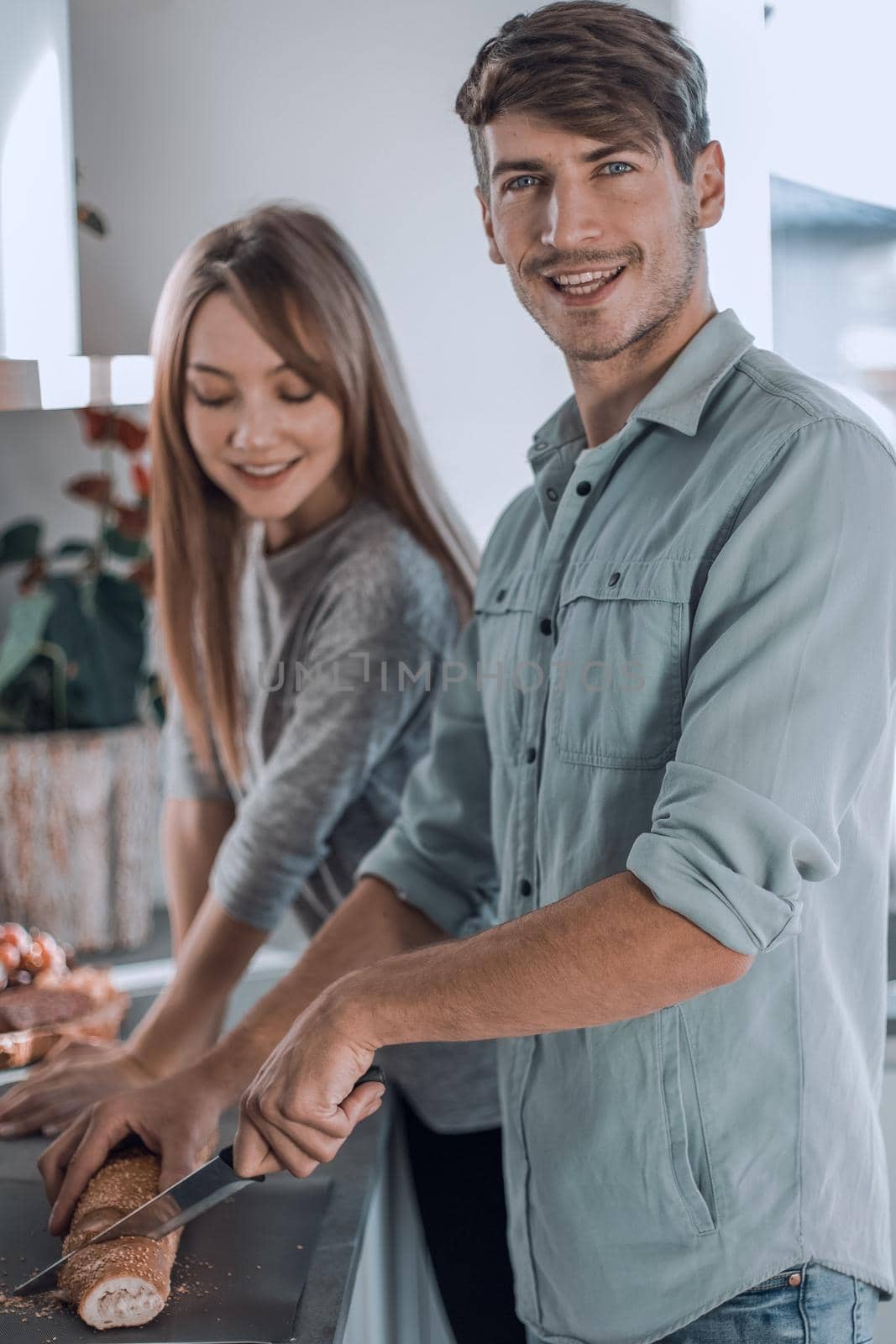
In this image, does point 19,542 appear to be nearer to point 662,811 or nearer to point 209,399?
point 209,399

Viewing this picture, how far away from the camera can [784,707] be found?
75 cm

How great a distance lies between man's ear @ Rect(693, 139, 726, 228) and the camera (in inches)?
37.8

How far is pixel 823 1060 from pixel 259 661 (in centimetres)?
71

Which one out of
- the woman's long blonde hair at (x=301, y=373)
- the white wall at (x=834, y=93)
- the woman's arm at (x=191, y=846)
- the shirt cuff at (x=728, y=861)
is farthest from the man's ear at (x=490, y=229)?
the woman's arm at (x=191, y=846)

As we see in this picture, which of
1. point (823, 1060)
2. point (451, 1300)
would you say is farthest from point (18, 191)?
point (451, 1300)

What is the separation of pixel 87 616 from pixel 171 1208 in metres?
1.14

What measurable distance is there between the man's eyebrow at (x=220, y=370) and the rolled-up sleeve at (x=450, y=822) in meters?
0.29

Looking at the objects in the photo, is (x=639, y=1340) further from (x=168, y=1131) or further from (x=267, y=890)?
(x=267, y=890)

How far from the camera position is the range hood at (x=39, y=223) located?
115cm

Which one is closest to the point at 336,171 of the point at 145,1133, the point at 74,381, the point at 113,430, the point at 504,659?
the point at 74,381

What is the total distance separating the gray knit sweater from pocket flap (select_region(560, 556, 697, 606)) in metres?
0.31

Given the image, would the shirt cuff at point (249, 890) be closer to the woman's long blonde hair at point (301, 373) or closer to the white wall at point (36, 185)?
the woman's long blonde hair at point (301, 373)

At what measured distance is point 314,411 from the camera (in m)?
1.25

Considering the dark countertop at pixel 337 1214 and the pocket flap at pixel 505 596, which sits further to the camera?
the pocket flap at pixel 505 596
